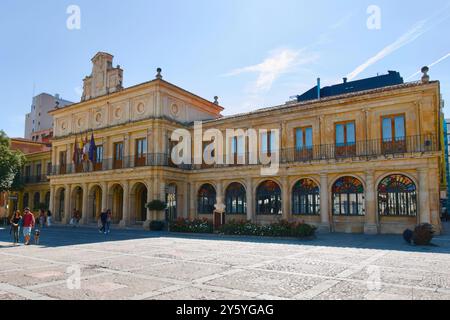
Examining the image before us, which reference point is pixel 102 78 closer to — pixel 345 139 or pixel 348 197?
pixel 345 139

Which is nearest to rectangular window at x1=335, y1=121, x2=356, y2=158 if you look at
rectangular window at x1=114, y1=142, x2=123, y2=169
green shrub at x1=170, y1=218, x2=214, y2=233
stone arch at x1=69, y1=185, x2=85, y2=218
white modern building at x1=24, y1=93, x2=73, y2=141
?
green shrub at x1=170, y1=218, x2=214, y2=233

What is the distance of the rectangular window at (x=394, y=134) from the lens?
840 inches

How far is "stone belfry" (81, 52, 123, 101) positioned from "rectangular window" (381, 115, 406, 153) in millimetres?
20593

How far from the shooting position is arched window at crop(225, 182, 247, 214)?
2717 centimetres

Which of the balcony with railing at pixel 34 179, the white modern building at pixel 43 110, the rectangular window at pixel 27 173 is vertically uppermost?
the white modern building at pixel 43 110

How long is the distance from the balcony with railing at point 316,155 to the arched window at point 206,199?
1700 millimetres

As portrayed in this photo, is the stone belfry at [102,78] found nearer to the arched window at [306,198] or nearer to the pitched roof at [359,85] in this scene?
the arched window at [306,198]

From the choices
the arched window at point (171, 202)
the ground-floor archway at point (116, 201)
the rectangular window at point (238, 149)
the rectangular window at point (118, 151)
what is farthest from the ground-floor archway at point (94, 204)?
the rectangular window at point (238, 149)

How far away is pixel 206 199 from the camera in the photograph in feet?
95.6

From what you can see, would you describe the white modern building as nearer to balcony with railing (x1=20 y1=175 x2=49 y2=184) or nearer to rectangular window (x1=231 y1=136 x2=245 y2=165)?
balcony with railing (x1=20 y1=175 x2=49 y2=184)

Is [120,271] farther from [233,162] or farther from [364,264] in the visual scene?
[233,162]

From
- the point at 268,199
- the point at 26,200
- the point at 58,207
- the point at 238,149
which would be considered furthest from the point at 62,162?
the point at 268,199

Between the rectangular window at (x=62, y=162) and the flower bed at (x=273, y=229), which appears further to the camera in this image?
the rectangular window at (x=62, y=162)

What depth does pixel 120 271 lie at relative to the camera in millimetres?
9359
